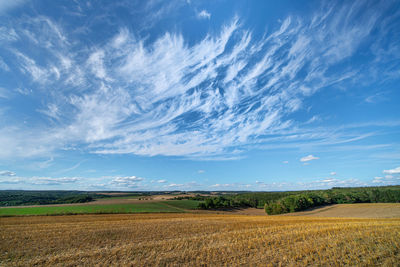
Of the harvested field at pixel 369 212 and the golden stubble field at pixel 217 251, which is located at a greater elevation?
the golden stubble field at pixel 217 251

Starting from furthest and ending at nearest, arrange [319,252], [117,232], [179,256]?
1. [117,232]
2. [179,256]
3. [319,252]

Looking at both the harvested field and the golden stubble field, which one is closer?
the golden stubble field

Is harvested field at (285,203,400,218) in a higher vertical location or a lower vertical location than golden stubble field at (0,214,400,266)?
lower

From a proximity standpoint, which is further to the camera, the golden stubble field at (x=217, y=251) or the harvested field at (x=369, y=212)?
the harvested field at (x=369, y=212)

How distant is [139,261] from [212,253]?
543 centimetres

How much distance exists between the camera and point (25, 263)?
1305 cm

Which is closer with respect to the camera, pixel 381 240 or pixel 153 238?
pixel 381 240

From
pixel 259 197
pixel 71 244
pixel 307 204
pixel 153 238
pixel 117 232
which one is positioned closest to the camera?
pixel 71 244

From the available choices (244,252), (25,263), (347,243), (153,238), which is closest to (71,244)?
(25,263)

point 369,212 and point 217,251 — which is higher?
point 217,251

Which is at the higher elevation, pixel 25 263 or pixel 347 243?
pixel 347 243

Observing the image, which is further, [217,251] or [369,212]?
[369,212]

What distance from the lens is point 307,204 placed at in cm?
8588

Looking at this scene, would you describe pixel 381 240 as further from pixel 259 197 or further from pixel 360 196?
pixel 259 197
